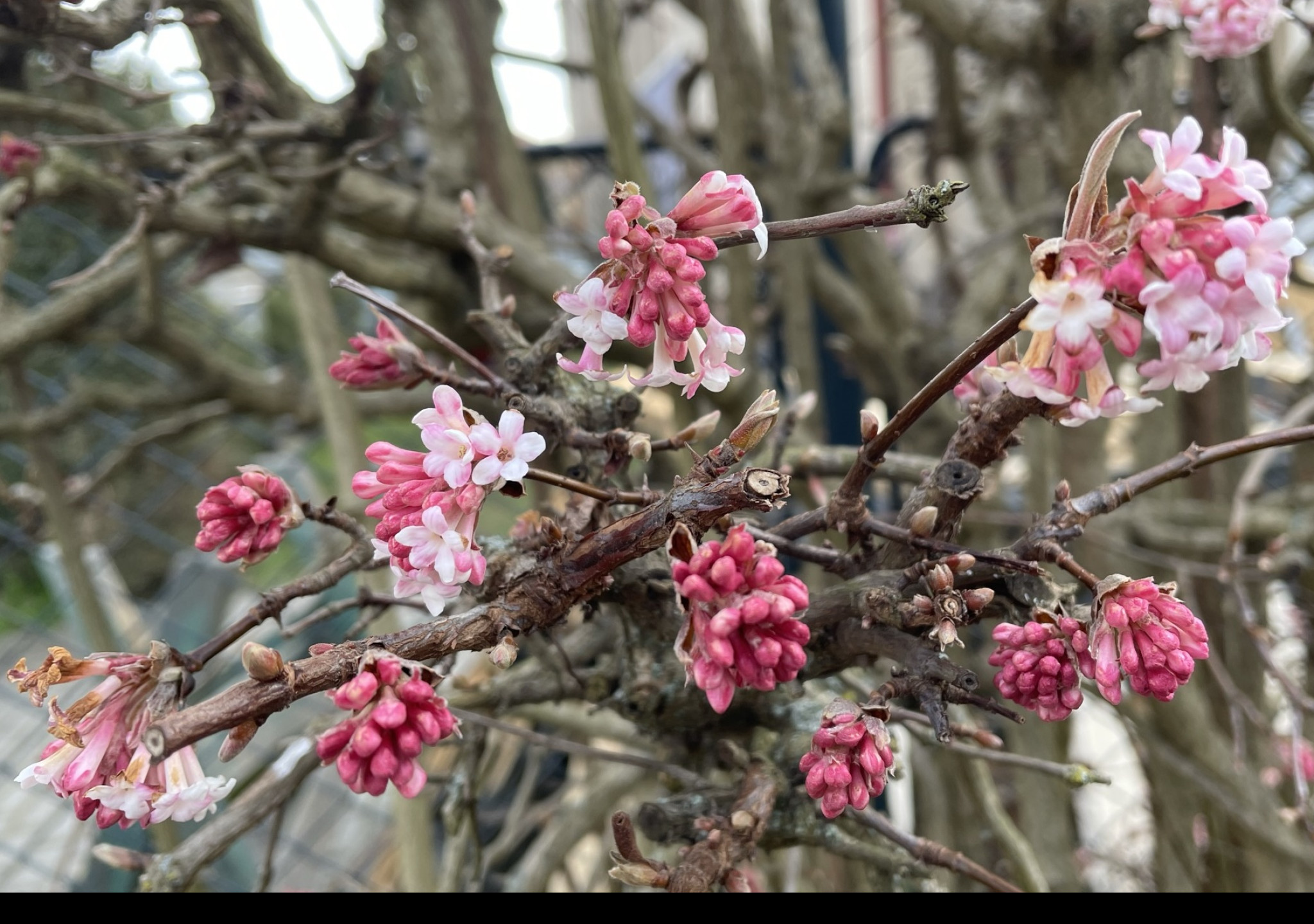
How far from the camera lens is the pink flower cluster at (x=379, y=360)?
51cm

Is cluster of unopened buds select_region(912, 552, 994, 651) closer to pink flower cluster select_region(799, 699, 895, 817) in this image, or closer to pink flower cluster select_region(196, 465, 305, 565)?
pink flower cluster select_region(799, 699, 895, 817)

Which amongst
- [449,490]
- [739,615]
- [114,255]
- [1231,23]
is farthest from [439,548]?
[1231,23]

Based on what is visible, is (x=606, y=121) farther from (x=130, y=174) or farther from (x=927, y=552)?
(x=927, y=552)

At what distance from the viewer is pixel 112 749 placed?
0.37 metres

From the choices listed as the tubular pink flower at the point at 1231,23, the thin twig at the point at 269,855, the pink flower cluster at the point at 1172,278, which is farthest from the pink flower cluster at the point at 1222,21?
the thin twig at the point at 269,855

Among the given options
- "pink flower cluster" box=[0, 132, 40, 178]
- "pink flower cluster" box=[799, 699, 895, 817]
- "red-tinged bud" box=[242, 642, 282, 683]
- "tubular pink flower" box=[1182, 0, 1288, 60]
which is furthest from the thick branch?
"pink flower cluster" box=[0, 132, 40, 178]

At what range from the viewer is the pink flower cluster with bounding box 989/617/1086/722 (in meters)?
0.38

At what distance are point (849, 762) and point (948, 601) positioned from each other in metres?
0.09

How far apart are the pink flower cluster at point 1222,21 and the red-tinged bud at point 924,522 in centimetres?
62

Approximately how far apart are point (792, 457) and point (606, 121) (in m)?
0.59

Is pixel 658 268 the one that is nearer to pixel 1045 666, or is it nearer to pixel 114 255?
pixel 1045 666

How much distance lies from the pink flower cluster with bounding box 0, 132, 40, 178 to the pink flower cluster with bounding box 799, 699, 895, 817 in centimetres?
98

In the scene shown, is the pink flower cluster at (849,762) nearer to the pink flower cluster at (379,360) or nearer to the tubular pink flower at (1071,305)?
the tubular pink flower at (1071,305)

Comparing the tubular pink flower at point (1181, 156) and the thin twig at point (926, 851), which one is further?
the thin twig at point (926, 851)
